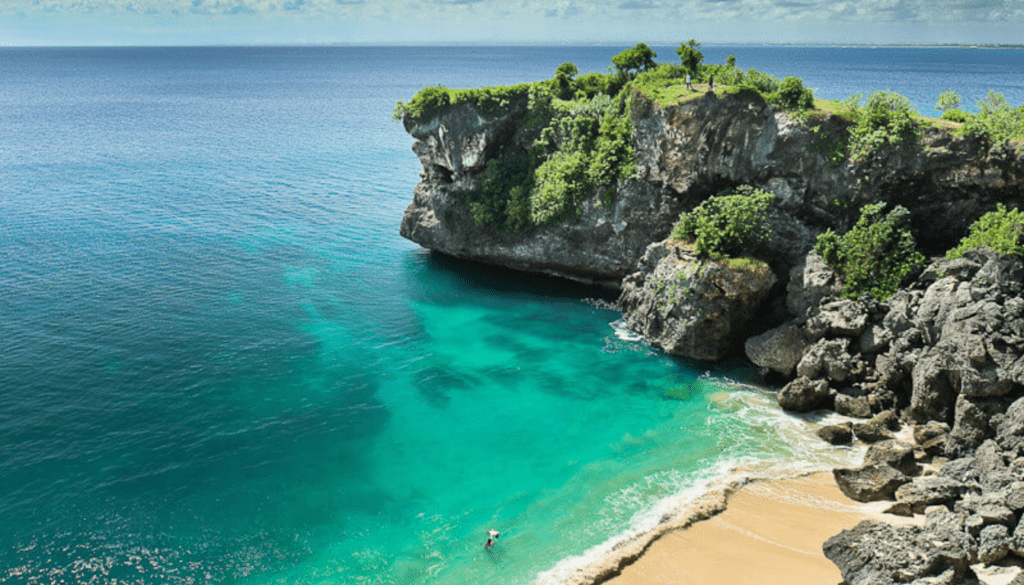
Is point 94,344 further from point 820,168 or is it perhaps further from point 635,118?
point 820,168

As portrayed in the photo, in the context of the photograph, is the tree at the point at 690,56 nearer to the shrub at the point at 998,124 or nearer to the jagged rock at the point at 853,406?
the shrub at the point at 998,124

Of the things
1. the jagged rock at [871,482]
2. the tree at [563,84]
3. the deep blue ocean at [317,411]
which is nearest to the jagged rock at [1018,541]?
the jagged rock at [871,482]

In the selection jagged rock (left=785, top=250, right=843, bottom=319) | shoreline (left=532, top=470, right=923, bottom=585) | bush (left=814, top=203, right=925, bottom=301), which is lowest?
shoreline (left=532, top=470, right=923, bottom=585)

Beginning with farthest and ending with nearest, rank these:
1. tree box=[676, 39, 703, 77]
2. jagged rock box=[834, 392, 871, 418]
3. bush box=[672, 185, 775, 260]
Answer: tree box=[676, 39, 703, 77]
bush box=[672, 185, 775, 260]
jagged rock box=[834, 392, 871, 418]

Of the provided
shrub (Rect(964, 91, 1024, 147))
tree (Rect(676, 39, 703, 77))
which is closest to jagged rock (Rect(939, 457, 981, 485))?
shrub (Rect(964, 91, 1024, 147))

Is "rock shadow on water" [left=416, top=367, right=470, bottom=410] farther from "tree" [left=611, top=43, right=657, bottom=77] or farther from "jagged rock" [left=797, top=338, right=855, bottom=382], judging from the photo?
"tree" [left=611, top=43, right=657, bottom=77]

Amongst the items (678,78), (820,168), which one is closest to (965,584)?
(820,168)
